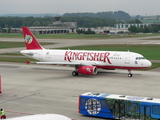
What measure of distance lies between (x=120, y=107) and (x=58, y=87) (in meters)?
A: 17.7

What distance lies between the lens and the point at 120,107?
97.7 ft

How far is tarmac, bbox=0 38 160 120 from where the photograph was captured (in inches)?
1379

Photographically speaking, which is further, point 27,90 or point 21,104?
point 27,90

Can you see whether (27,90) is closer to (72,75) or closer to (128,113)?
(72,75)

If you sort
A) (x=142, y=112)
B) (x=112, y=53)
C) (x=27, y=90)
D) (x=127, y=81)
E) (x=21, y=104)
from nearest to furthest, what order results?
(x=142, y=112) → (x=21, y=104) → (x=27, y=90) → (x=127, y=81) → (x=112, y=53)

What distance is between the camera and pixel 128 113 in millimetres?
29359

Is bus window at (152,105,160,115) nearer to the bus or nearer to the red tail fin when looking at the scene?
the bus

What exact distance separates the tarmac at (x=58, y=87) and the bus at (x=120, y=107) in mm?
1095

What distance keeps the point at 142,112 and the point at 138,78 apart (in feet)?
79.8

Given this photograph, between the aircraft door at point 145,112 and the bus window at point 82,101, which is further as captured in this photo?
the bus window at point 82,101

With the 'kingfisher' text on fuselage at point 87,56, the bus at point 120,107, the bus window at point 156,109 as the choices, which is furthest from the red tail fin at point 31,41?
the bus window at point 156,109

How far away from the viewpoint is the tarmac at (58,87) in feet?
115

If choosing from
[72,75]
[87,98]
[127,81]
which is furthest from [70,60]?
[87,98]

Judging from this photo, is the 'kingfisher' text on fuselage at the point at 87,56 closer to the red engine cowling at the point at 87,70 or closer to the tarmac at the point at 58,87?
the red engine cowling at the point at 87,70
